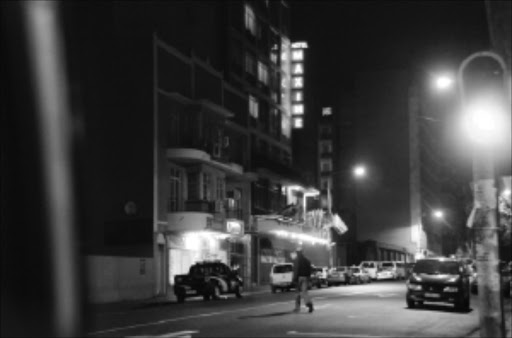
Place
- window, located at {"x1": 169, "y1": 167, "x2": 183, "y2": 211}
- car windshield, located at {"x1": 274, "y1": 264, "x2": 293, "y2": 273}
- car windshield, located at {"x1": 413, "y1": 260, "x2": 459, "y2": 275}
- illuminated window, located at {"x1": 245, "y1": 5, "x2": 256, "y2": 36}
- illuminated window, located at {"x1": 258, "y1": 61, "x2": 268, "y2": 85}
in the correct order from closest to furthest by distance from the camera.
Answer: car windshield, located at {"x1": 413, "y1": 260, "x2": 459, "y2": 275} < window, located at {"x1": 169, "y1": 167, "x2": 183, "y2": 211} < car windshield, located at {"x1": 274, "y1": 264, "x2": 293, "y2": 273} < illuminated window, located at {"x1": 245, "y1": 5, "x2": 256, "y2": 36} < illuminated window, located at {"x1": 258, "y1": 61, "x2": 268, "y2": 85}

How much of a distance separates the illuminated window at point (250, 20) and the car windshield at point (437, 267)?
1389 inches

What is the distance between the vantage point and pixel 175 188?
42406 mm

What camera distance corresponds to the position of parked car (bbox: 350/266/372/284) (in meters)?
58.9

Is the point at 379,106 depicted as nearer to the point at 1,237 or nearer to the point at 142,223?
the point at 142,223

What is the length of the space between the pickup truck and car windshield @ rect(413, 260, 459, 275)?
36.4 feet

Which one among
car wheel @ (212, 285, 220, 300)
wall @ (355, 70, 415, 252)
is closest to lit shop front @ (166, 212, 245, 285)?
car wheel @ (212, 285, 220, 300)

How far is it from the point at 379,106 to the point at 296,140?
16.8 m

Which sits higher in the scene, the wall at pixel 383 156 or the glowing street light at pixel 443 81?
the wall at pixel 383 156

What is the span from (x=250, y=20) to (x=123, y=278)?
30.5 metres

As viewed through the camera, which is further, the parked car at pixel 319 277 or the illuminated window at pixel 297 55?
the illuminated window at pixel 297 55

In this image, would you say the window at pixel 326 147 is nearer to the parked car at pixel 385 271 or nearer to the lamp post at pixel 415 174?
the lamp post at pixel 415 174

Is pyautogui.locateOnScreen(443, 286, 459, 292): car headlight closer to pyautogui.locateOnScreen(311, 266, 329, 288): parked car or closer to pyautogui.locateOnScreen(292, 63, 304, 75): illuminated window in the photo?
pyautogui.locateOnScreen(311, 266, 329, 288): parked car

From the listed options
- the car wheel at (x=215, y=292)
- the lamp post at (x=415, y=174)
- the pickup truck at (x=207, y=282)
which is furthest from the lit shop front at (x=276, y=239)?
the lamp post at (x=415, y=174)

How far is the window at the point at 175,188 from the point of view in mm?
41875
